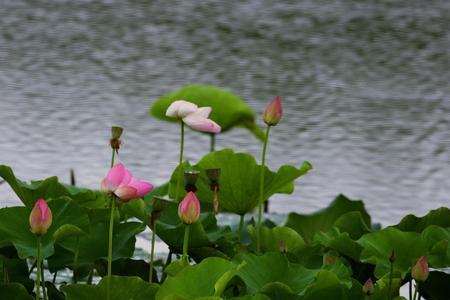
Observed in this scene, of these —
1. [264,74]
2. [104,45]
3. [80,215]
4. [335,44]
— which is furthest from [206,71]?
[80,215]

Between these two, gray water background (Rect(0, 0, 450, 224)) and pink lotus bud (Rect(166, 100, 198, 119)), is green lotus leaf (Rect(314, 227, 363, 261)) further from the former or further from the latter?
gray water background (Rect(0, 0, 450, 224))

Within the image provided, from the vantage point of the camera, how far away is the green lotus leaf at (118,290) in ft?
2.98

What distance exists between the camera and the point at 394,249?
1006 mm

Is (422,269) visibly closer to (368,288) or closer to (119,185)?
(368,288)

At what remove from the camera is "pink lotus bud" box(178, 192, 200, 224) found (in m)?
0.89

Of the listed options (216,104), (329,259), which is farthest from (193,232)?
(216,104)

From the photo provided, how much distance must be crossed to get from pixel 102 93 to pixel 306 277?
1700mm

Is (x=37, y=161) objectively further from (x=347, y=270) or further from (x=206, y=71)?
(x=347, y=270)

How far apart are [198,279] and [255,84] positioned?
6.31 feet

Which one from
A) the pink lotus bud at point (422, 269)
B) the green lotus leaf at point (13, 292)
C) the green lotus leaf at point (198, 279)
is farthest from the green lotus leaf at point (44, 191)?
the pink lotus bud at point (422, 269)

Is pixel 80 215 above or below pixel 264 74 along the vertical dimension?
above

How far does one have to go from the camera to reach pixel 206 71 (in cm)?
286

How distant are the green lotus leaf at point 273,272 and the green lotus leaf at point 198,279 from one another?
0.14 feet

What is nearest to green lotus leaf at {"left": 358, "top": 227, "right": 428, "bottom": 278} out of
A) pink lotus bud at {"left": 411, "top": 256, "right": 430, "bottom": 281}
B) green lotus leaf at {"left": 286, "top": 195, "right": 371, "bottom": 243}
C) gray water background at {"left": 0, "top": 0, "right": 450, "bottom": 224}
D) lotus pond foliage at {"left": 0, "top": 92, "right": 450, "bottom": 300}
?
lotus pond foliage at {"left": 0, "top": 92, "right": 450, "bottom": 300}
